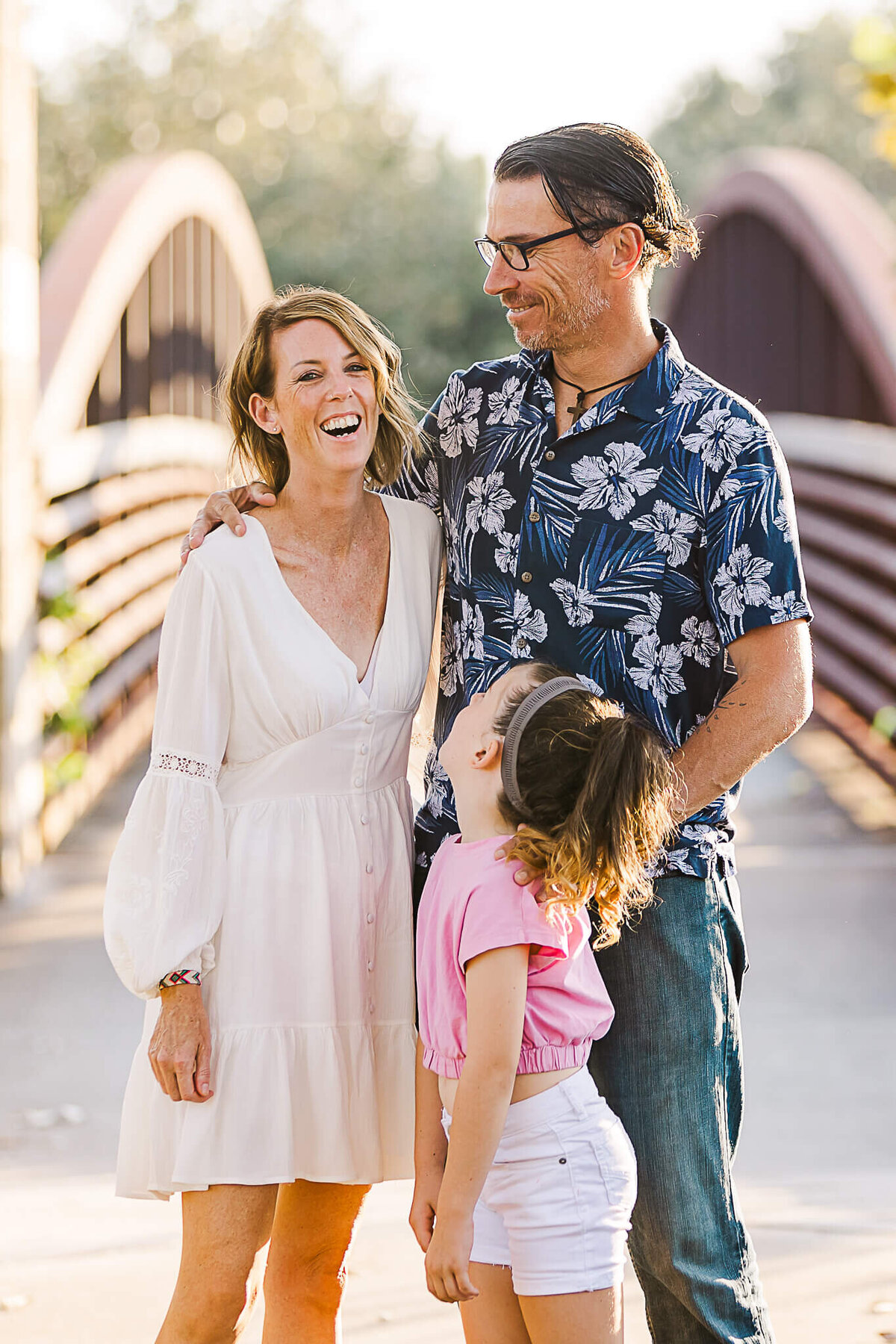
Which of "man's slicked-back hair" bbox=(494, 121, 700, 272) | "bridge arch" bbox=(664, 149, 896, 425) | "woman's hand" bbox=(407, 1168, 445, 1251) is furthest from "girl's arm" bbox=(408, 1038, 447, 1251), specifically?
"bridge arch" bbox=(664, 149, 896, 425)

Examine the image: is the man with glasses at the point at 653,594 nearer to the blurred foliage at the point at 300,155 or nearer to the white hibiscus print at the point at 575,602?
the white hibiscus print at the point at 575,602

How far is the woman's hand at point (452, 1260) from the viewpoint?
1849mm

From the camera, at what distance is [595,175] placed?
7.02ft

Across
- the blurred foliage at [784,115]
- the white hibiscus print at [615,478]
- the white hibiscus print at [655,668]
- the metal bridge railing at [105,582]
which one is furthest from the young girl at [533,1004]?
the blurred foliage at [784,115]

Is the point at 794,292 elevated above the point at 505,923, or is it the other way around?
the point at 794,292

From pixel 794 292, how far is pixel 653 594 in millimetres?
10264

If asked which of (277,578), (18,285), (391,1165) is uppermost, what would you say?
(18,285)

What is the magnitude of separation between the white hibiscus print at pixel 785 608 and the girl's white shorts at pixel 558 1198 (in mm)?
629

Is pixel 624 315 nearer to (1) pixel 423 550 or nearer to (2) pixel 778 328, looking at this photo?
(1) pixel 423 550

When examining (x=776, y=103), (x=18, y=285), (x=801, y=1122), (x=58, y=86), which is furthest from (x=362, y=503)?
(x=776, y=103)

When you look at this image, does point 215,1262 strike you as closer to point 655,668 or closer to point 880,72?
point 655,668

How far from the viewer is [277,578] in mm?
2158

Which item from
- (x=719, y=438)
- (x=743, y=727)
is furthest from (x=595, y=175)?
(x=743, y=727)

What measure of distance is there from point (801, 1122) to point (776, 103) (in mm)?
46429
